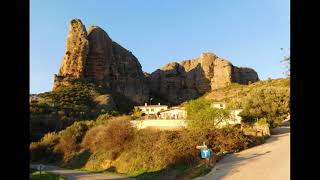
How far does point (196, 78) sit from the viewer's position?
119688 mm

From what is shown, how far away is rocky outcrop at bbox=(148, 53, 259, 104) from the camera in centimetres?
11594

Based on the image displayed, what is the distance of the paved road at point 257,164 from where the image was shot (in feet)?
74.8

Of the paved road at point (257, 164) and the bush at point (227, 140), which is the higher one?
the bush at point (227, 140)

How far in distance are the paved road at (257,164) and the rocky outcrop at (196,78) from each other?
82.4 meters

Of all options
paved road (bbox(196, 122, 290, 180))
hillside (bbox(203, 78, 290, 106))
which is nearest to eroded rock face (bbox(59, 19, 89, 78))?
hillside (bbox(203, 78, 290, 106))

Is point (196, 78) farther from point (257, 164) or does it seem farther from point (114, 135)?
point (257, 164)

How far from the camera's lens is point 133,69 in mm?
110688

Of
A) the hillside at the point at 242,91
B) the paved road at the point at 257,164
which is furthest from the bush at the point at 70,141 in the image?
the paved road at the point at 257,164

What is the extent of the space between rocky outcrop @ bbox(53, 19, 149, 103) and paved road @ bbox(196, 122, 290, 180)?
65.4 m

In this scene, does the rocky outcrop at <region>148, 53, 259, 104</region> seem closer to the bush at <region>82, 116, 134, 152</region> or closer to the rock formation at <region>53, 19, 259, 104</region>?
the rock formation at <region>53, 19, 259, 104</region>

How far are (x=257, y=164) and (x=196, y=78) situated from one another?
9415 cm

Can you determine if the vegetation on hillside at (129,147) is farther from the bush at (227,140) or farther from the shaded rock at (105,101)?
the shaded rock at (105,101)

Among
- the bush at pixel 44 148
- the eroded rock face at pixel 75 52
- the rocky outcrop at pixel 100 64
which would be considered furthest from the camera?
the rocky outcrop at pixel 100 64
